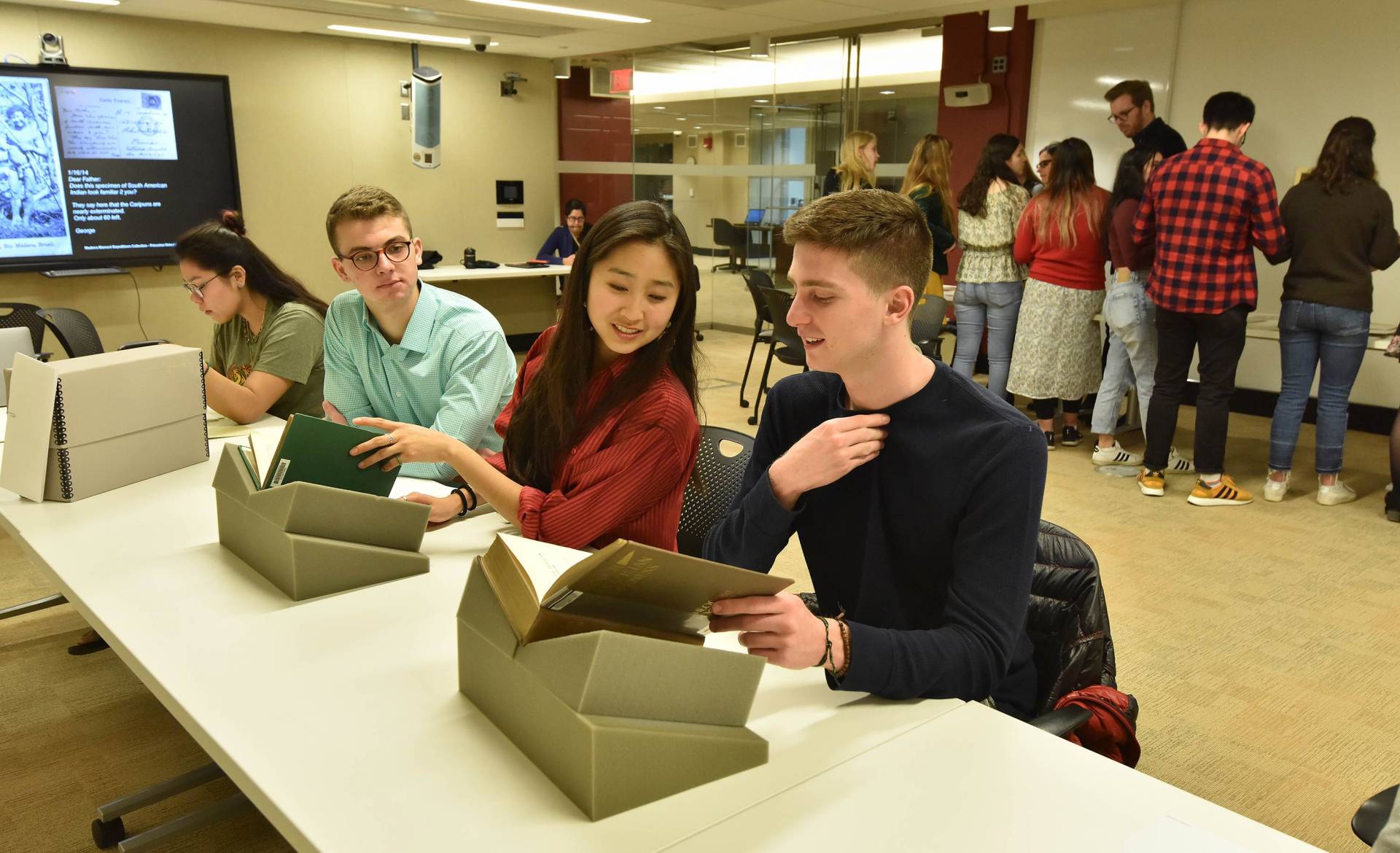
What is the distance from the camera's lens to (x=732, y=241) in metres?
8.84

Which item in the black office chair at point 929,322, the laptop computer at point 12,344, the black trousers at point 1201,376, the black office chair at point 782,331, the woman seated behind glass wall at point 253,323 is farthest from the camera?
the black office chair at point 782,331

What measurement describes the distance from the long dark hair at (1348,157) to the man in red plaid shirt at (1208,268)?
0.72 ft

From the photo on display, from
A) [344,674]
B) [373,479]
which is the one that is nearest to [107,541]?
[373,479]

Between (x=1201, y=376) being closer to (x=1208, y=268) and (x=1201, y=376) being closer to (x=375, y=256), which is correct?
(x=1208, y=268)

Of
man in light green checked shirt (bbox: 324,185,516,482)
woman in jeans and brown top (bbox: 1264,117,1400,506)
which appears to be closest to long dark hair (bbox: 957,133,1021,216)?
woman in jeans and brown top (bbox: 1264,117,1400,506)

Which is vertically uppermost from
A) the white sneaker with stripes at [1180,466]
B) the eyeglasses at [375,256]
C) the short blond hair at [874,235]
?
the short blond hair at [874,235]

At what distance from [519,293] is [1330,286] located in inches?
251

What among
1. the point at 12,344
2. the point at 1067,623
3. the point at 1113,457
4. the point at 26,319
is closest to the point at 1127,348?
the point at 1113,457

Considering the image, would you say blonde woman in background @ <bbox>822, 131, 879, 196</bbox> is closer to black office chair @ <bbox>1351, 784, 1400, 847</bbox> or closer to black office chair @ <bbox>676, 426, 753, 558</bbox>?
black office chair @ <bbox>676, 426, 753, 558</bbox>

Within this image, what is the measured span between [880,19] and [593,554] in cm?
659

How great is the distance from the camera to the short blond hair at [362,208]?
2.29m

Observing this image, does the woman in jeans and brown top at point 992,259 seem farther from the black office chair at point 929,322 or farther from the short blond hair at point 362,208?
the short blond hair at point 362,208

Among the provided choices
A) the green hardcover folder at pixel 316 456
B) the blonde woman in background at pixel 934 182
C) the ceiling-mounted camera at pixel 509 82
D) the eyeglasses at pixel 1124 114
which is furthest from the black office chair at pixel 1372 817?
the ceiling-mounted camera at pixel 509 82

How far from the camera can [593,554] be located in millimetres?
1023
